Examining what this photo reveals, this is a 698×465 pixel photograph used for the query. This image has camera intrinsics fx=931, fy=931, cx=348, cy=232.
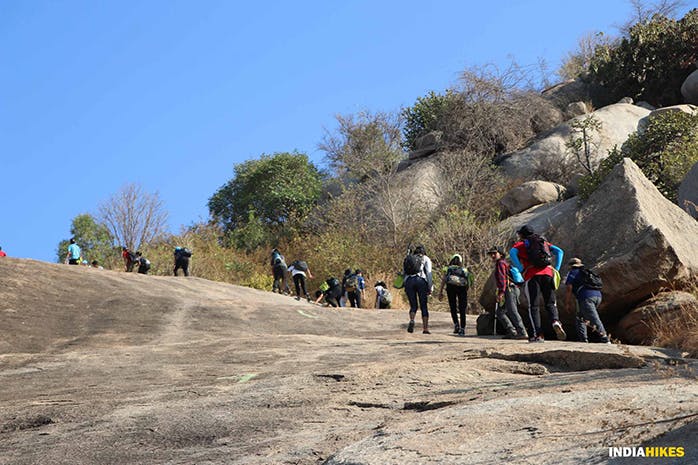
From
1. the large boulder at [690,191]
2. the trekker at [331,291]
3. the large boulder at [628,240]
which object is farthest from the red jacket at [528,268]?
the trekker at [331,291]

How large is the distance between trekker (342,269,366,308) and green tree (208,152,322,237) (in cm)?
1547

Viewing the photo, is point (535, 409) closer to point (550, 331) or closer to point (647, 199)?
point (550, 331)

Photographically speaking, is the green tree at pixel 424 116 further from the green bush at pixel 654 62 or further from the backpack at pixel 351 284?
the backpack at pixel 351 284

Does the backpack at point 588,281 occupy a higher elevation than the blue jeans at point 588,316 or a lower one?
higher

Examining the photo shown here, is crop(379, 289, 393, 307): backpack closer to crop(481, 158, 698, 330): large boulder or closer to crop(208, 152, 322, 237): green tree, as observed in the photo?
crop(481, 158, 698, 330): large boulder

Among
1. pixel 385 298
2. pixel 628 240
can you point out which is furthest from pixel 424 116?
pixel 628 240

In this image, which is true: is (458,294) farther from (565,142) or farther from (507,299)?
(565,142)

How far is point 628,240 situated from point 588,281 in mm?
2097

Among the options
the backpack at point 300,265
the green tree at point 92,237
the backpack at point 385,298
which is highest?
the green tree at point 92,237

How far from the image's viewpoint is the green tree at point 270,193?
43781mm

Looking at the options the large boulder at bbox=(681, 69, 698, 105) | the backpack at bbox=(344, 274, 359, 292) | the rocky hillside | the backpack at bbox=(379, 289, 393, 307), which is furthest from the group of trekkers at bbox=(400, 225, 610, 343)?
the large boulder at bbox=(681, 69, 698, 105)

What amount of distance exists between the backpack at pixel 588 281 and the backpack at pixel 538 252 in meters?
0.82

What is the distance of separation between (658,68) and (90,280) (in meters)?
29.8

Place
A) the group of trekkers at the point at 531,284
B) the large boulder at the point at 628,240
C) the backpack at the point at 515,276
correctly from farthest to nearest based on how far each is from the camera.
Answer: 1. the backpack at the point at 515,276
2. the large boulder at the point at 628,240
3. the group of trekkers at the point at 531,284
